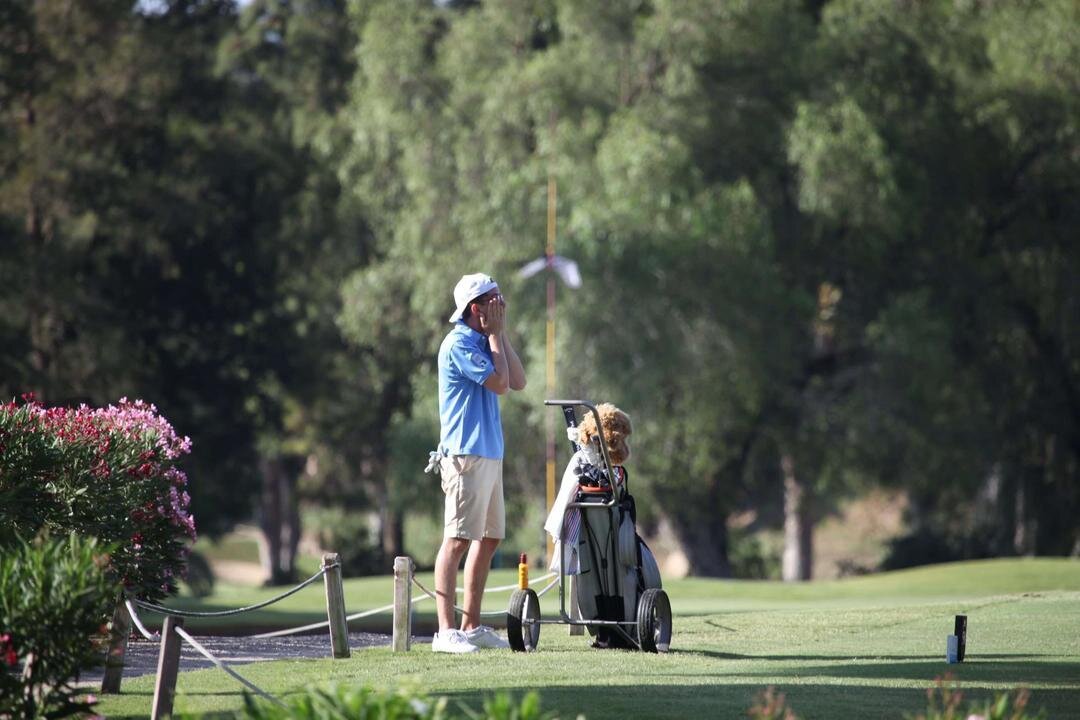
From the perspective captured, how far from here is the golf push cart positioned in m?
10.8

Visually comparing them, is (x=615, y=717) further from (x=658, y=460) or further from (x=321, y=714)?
(x=658, y=460)

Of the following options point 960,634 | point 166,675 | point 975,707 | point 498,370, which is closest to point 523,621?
point 498,370

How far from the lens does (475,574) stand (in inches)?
435

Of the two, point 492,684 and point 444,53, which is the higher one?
point 444,53

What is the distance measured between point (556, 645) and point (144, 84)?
27140 mm

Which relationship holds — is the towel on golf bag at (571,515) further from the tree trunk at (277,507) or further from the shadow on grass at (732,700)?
the tree trunk at (277,507)

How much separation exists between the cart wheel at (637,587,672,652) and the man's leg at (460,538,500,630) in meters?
1.00

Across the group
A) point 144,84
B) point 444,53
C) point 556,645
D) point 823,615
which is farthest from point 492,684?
point 144,84

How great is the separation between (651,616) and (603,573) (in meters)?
0.52

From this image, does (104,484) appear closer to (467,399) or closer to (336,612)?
(336,612)

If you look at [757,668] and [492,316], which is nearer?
[757,668]

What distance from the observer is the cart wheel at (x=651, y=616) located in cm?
1057

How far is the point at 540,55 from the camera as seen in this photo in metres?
33.0

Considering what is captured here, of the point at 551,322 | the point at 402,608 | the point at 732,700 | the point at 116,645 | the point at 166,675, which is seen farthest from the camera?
the point at 551,322
